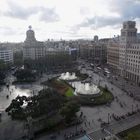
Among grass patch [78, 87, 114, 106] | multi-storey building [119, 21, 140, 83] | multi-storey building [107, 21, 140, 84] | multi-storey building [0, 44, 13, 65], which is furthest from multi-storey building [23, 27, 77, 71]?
grass patch [78, 87, 114, 106]

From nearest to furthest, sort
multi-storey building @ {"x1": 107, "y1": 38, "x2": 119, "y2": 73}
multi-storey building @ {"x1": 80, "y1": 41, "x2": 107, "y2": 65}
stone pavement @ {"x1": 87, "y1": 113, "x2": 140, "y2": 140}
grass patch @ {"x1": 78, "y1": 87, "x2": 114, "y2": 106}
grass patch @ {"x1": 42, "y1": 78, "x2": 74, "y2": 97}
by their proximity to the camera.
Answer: stone pavement @ {"x1": 87, "y1": 113, "x2": 140, "y2": 140}
grass patch @ {"x1": 78, "y1": 87, "x2": 114, "y2": 106}
grass patch @ {"x1": 42, "y1": 78, "x2": 74, "y2": 97}
multi-storey building @ {"x1": 107, "y1": 38, "x2": 119, "y2": 73}
multi-storey building @ {"x1": 80, "y1": 41, "x2": 107, "y2": 65}

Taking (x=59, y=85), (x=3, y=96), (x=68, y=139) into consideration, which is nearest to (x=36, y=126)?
(x=68, y=139)

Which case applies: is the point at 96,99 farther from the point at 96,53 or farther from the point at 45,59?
the point at 96,53

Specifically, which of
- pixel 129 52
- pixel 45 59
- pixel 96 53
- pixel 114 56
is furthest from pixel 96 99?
pixel 96 53

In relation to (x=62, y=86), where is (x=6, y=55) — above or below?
above

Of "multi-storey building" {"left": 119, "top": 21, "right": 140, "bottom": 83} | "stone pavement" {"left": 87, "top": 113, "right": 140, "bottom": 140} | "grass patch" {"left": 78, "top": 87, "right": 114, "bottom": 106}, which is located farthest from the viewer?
"multi-storey building" {"left": 119, "top": 21, "right": 140, "bottom": 83}

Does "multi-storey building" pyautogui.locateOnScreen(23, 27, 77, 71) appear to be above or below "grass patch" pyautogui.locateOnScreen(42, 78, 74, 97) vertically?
above

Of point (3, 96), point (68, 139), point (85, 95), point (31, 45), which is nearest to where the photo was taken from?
point (68, 139)

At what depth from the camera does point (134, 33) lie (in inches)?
3627

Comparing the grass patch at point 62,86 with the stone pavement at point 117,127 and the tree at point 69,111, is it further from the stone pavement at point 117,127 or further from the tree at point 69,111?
the stone pavement at point 117,127

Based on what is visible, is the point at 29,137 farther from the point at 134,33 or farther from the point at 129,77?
the point at 134,33

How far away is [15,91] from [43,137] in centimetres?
4057

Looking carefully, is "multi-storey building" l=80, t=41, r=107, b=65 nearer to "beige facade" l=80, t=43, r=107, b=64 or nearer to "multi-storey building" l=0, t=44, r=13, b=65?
"beige facade" l=80, t=43, r=107, b=64

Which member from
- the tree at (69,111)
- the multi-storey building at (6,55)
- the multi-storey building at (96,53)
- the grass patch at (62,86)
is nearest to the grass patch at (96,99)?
the grass patch at (62,86)
